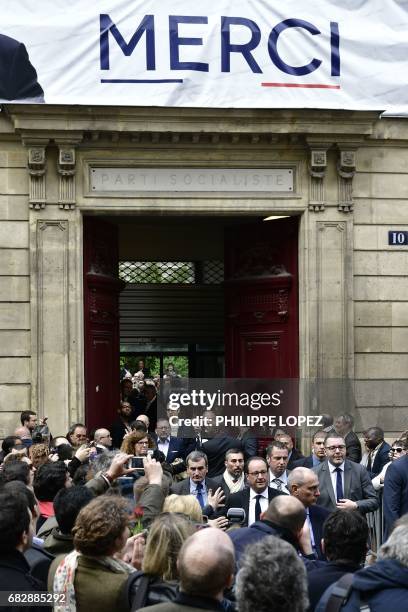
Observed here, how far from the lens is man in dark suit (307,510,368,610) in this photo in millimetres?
6117

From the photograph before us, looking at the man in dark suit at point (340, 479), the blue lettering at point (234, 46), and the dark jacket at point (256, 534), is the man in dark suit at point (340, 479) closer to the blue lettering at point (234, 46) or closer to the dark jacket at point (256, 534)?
the dark jacket at point (256, 534)

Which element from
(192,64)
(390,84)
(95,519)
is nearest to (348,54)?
(390,84)

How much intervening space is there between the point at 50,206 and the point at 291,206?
11.6 ft

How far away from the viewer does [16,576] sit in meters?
5.71

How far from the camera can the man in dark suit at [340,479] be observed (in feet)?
38.3

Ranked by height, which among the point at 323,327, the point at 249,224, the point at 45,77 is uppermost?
the point at 45,77

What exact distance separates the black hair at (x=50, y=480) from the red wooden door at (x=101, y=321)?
9.55 meters

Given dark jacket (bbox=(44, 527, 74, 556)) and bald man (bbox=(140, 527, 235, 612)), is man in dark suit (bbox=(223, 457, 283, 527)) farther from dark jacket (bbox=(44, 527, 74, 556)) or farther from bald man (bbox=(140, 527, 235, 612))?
bald man (bbox=(140, 527, 235, 612))

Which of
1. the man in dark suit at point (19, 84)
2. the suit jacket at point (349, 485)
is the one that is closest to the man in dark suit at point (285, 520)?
the suit jacket at point (349, 485)

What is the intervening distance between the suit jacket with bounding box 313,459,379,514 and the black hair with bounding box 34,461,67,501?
12.6 feet

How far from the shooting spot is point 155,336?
26609 millimetres

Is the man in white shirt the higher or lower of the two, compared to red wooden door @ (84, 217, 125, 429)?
lower

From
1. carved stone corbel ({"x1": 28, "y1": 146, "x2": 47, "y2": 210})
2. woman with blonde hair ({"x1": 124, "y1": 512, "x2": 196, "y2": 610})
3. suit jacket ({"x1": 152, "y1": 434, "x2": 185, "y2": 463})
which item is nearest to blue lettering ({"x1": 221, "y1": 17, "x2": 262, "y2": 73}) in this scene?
carved stone corbel ({"x1": 28, "y1": 146, "x2": 47, "y2": 210})

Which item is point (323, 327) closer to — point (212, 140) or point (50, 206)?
point (212, 140)
